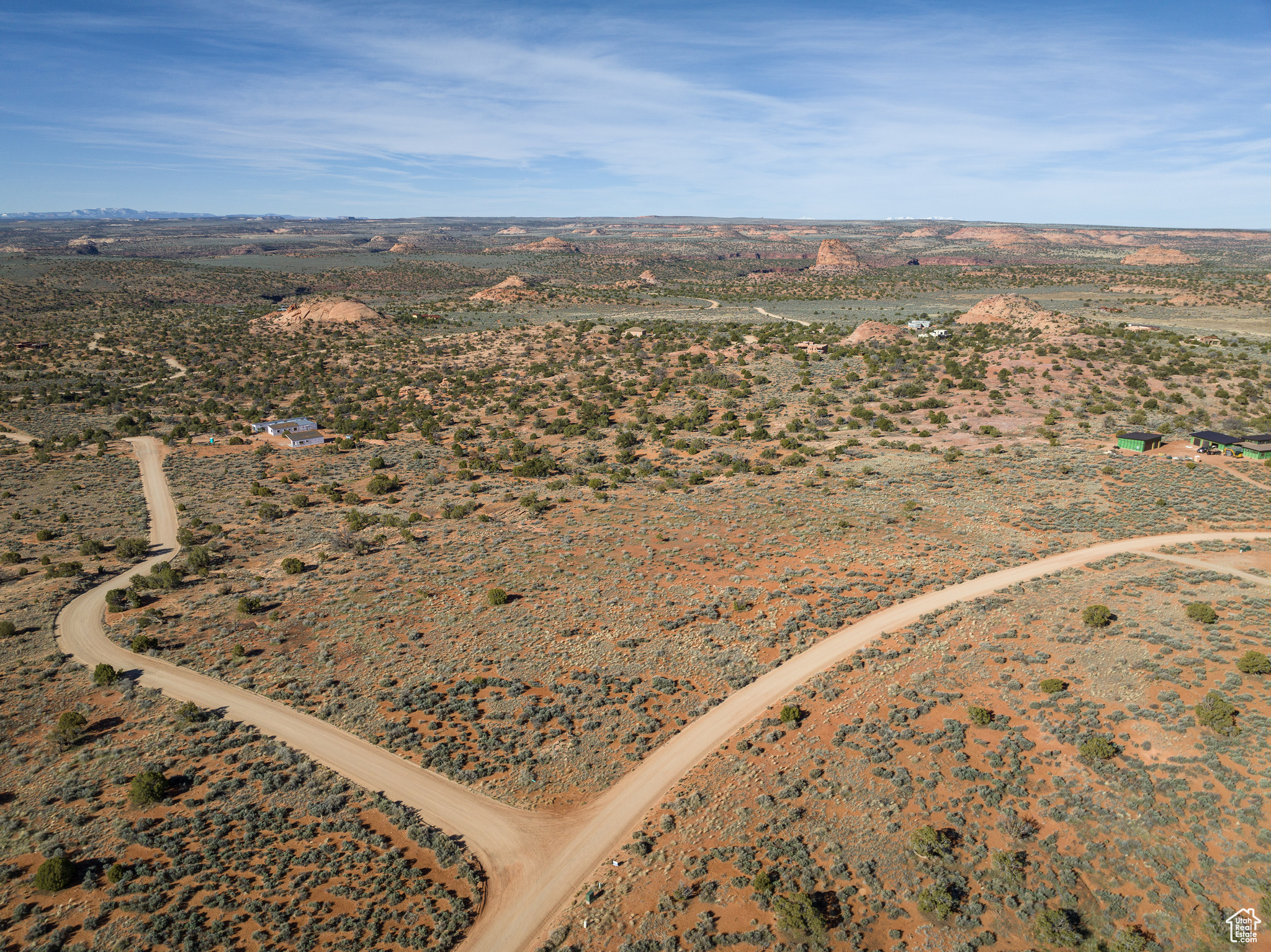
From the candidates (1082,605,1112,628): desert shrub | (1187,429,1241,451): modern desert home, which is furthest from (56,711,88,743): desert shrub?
(1187,429,1241,451): modern desert home

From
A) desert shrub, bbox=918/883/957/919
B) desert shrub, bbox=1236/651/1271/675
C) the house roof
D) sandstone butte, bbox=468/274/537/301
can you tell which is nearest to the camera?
desert shrub, bbox=918/883/957/919

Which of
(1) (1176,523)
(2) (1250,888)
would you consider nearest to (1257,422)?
(1) (1176,523)

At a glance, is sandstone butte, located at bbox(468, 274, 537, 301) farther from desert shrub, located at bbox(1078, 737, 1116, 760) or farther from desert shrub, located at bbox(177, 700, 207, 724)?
desert shrub, located at bbox(1078, 737, 1116, 760)

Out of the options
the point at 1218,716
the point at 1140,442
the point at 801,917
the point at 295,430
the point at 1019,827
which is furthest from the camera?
the point at 295,430

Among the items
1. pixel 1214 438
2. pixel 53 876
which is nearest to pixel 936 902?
pixel 53 876

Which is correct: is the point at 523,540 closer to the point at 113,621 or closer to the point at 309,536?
the point at 309,536

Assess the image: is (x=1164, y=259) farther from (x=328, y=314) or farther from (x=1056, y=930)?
(x=1056, y=930)
